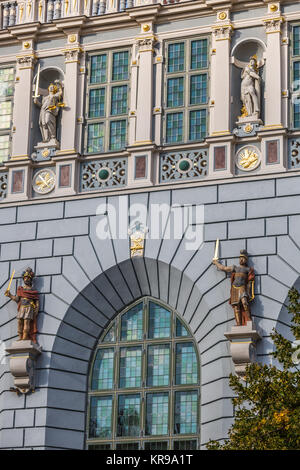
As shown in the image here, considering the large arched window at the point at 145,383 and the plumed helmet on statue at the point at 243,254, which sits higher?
the plumed helmet on statue at the point at 243,254

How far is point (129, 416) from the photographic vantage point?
30.8 meters

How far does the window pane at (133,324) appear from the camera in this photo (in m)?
31.5

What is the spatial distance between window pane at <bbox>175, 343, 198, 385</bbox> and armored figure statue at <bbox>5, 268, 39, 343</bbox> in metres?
3.43

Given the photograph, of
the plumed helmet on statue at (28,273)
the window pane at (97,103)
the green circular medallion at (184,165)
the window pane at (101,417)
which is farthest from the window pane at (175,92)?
the window pane at (101,417)

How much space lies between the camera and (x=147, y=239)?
31.4m

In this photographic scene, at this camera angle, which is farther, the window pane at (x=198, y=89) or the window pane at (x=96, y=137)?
the window pane at (x=96, y=137)

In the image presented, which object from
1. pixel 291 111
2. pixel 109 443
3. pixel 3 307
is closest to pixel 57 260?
pixel 3 307

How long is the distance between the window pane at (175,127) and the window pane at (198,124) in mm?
272

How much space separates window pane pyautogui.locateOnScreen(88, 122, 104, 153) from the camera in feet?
107

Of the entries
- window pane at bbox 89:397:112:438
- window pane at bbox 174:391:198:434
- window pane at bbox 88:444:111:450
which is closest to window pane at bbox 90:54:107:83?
window pane at bbox 89:397:112:438

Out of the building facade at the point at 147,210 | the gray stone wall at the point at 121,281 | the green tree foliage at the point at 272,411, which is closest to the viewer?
the green tree foliage at the point at 272,411

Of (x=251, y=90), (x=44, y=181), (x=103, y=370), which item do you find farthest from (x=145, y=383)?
(x=251, y=90)

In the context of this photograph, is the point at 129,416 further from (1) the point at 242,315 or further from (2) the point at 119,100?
(2) the point at 119,100

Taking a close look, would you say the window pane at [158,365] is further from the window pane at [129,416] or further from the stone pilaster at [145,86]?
the stone pilaster at [145,86]
